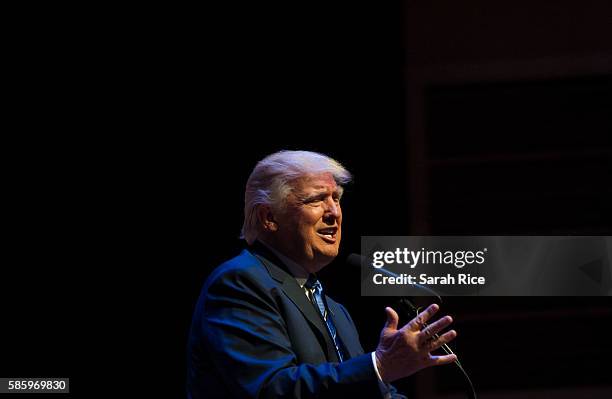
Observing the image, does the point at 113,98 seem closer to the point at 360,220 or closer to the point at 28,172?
the point at 28,172

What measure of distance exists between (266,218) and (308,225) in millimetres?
138

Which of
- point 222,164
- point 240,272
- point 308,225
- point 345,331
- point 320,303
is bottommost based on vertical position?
point 345,331

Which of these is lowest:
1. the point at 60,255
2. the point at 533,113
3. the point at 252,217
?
the point at 60,255

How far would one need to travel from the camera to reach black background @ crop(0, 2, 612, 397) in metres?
3.70

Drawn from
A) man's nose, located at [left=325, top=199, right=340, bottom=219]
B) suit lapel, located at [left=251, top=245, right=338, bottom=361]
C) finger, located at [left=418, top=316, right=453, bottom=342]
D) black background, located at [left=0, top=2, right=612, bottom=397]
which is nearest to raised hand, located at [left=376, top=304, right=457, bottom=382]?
finger, located at [left=418, top=316, right=453, bottom=342]

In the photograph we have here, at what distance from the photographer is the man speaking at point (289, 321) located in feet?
7.00

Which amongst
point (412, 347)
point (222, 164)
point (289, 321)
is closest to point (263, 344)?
point (289, 321)

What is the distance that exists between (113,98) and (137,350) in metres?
1.12

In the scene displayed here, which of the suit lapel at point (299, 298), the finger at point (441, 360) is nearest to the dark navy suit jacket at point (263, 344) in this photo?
the suit lapel at point (299, 298)

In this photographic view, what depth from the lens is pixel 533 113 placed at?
4289mm

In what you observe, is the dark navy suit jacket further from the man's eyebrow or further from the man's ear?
the man's eyebrow

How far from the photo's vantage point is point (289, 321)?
2.37 m

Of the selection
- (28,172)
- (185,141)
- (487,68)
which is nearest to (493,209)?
(487,68)

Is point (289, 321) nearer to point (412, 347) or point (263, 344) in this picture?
point (263, 344)
